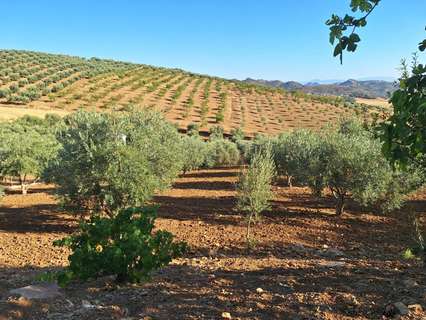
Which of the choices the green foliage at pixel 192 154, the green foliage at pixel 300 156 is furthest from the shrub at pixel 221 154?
the green foliage at pixel 300 156

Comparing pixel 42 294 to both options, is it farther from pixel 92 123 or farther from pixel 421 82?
pixel 92 123

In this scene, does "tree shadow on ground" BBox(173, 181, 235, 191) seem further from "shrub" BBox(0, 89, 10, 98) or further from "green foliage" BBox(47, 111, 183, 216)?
"shrub" BBox(0, 89, 10, 98)

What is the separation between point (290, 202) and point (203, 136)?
32.2 meters

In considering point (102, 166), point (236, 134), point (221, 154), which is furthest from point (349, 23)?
point (236, 134)

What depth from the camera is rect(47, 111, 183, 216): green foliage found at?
50.0 ft

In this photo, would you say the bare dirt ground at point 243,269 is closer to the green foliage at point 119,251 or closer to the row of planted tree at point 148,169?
the green foliage at point 119,251

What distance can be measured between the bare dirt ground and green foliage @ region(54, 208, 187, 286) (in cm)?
34

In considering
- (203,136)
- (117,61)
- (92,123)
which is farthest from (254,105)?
(92,123)

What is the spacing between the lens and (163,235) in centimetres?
797

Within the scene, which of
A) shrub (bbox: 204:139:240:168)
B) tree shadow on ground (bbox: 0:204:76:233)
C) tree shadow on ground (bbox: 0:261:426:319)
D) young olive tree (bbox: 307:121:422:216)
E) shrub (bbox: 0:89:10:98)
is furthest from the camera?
shrub (bbox: 0:89:10:98)

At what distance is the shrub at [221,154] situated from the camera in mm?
39566

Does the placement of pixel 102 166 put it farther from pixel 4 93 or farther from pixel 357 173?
pixel 4 93

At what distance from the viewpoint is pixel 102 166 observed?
15.3 m

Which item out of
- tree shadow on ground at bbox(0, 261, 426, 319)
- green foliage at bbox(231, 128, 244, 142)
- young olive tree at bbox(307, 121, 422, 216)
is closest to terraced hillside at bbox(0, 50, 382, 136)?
green foliage at bbox(231, 128, 244, 142)
